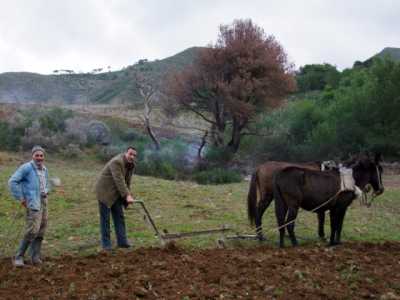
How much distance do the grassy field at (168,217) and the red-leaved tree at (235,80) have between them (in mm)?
11567

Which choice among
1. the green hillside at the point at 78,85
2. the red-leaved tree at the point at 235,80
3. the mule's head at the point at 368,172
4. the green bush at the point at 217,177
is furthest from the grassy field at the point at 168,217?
the green hillside at the point at 78,85

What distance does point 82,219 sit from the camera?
1249cm

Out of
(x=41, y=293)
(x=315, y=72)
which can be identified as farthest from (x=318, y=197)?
(x=315, y=72)

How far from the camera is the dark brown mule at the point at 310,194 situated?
31.9 ft

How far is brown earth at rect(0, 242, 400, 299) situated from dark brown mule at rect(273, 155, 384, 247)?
1.06m

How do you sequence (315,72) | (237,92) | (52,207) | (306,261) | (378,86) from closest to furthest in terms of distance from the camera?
(306,261), (52,207), (378,86), (237,92), (315,72)

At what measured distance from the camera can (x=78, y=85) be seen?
77312 mm

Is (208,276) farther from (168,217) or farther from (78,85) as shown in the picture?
(78,85)

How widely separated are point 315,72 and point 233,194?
47640 millimetres

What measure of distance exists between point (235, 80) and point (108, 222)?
2155 cm

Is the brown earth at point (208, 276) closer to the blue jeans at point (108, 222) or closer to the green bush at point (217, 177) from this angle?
the blue jeans at point (108, 222)

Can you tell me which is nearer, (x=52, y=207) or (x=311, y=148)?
(x=52, y=207)

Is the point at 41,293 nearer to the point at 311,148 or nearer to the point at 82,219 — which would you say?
the point at 82,219

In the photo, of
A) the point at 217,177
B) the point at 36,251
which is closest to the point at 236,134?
the point at 217,177
